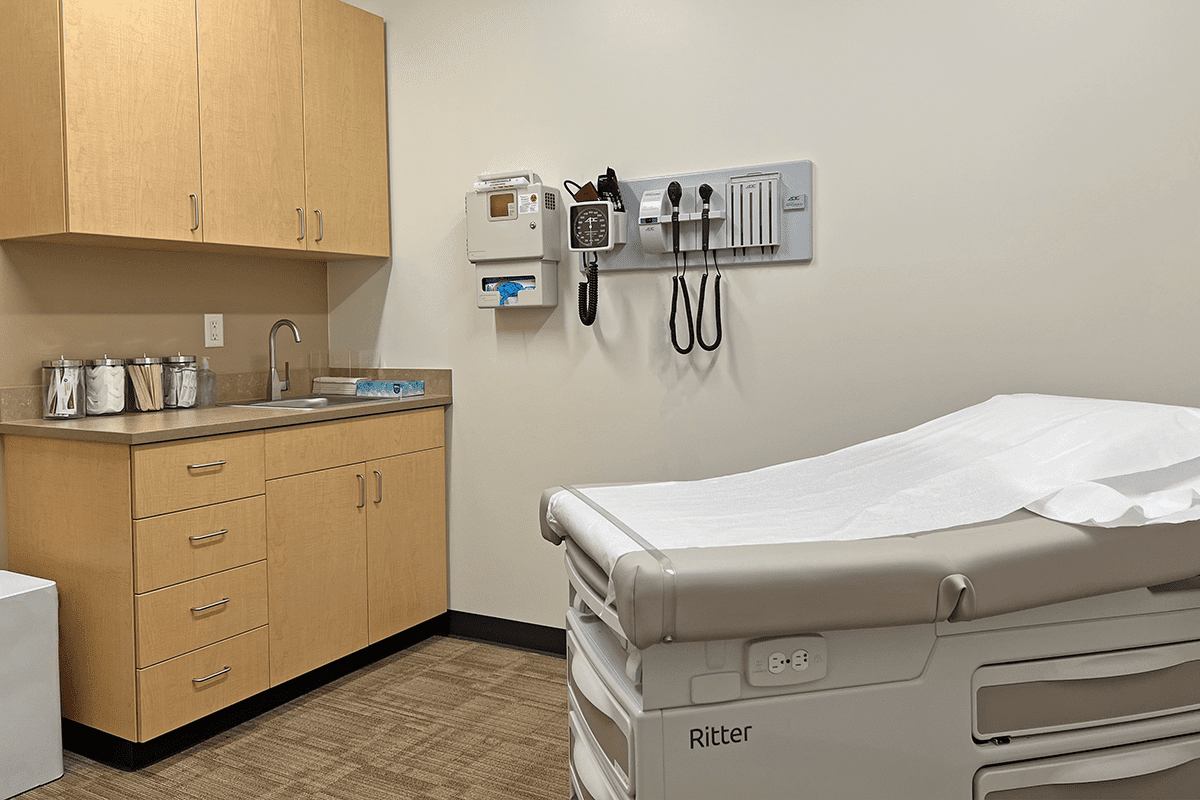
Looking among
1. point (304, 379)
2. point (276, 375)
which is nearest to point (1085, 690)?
point (276, 375)

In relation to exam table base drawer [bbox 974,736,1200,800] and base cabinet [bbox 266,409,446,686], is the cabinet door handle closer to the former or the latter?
base cabinet [bbox 266,409,446,686]

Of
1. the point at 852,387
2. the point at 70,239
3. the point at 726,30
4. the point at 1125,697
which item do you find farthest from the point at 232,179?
the point at 1125,697

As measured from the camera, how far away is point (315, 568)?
2756 mm

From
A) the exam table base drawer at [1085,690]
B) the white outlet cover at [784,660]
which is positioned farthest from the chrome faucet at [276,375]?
the exam table base drawer at [1085,690]

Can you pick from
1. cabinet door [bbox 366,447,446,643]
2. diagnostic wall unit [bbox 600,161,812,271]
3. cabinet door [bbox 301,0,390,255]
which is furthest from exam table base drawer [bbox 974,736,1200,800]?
cabinet door [bbox 301,0,390,255]

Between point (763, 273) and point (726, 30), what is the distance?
75cm

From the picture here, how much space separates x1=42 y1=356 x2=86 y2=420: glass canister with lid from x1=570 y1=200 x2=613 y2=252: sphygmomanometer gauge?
1516mm

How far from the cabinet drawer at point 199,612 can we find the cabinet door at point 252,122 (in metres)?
1.03

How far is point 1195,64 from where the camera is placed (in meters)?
2.18

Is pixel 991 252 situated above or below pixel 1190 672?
above

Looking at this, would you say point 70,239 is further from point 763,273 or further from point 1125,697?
point 1125,697

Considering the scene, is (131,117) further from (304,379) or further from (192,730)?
(192,730)

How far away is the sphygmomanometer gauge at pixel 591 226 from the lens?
9.13 ft

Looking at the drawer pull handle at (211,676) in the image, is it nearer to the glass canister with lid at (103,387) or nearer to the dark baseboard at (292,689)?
the dark baseboard at (292,689)
